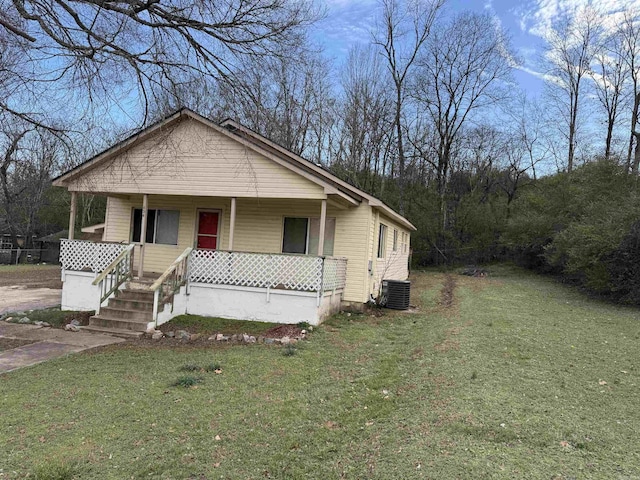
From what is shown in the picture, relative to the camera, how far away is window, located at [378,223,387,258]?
583 inches

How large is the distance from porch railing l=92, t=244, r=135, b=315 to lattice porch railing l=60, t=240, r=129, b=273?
393mm

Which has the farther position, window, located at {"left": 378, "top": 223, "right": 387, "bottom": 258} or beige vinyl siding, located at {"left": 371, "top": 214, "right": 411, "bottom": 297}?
window, located at {"left": 378, "top": 223, "right": 387, "bottom": 258}

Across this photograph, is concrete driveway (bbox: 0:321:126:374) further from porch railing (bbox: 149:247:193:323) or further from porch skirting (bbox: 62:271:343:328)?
porch skirting (bbox: 62:271:343:328)

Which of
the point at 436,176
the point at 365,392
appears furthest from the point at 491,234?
the point at 365,392

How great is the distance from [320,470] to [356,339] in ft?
18.2

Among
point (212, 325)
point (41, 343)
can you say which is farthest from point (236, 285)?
point (41, 343)

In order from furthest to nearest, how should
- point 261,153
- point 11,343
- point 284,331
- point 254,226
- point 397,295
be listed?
point 397,295 → point 254,226 → point 261,153 → point 284,331 → point 11,343

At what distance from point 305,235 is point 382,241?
3.49m

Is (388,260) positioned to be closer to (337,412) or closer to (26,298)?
(337,412)

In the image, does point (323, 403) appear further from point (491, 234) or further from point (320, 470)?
point (491, 234)

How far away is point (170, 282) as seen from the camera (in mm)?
10422

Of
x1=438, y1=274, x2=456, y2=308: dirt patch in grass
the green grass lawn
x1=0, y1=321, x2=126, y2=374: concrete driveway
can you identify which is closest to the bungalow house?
x1=0, y1=321, x2=126, y2=374: concrete driveway

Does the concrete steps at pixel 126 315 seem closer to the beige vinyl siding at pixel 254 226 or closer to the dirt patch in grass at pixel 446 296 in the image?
the beige vinyl siding at pixel 254 226

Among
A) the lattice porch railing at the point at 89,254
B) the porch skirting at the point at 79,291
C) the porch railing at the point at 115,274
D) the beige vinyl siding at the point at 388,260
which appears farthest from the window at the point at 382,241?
the porch skirting at the point at 79,291
